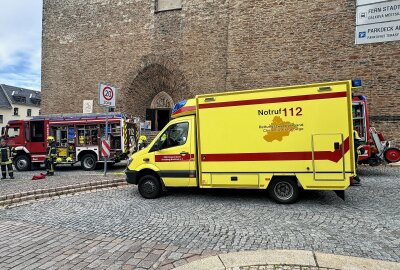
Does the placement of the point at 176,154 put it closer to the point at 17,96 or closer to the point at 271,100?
the point at 271,100

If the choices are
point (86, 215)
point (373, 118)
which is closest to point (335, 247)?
point (86, 215)

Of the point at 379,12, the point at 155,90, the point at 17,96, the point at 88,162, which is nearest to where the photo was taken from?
the point at 88,162

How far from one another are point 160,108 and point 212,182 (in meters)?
16.7

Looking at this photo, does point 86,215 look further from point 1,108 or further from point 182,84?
point 1,108

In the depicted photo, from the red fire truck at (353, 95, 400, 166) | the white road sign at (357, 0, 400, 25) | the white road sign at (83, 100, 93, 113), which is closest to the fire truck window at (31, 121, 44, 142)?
the white road sign at (83, 100, 93, 113)

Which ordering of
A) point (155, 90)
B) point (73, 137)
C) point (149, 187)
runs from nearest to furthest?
point (149, 187) < point (73, 137) < point (155, 90)

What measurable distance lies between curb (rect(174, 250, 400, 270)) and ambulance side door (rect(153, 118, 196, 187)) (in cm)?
347

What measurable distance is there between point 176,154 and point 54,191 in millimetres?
3929

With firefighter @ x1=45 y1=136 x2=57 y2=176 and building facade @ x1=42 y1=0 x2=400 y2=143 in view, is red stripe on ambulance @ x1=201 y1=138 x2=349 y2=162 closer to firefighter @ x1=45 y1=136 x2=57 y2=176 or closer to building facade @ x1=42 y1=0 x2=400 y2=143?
firefighter @ x1=45 y1=136 x2=57 y2=176

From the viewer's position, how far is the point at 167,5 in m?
21.0

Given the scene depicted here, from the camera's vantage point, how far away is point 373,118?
1470 cm

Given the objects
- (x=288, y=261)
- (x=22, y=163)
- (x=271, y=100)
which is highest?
(x=271, y=100)

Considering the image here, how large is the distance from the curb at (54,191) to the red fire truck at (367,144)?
28.7 feet

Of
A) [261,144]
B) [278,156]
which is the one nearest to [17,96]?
[261,144]
